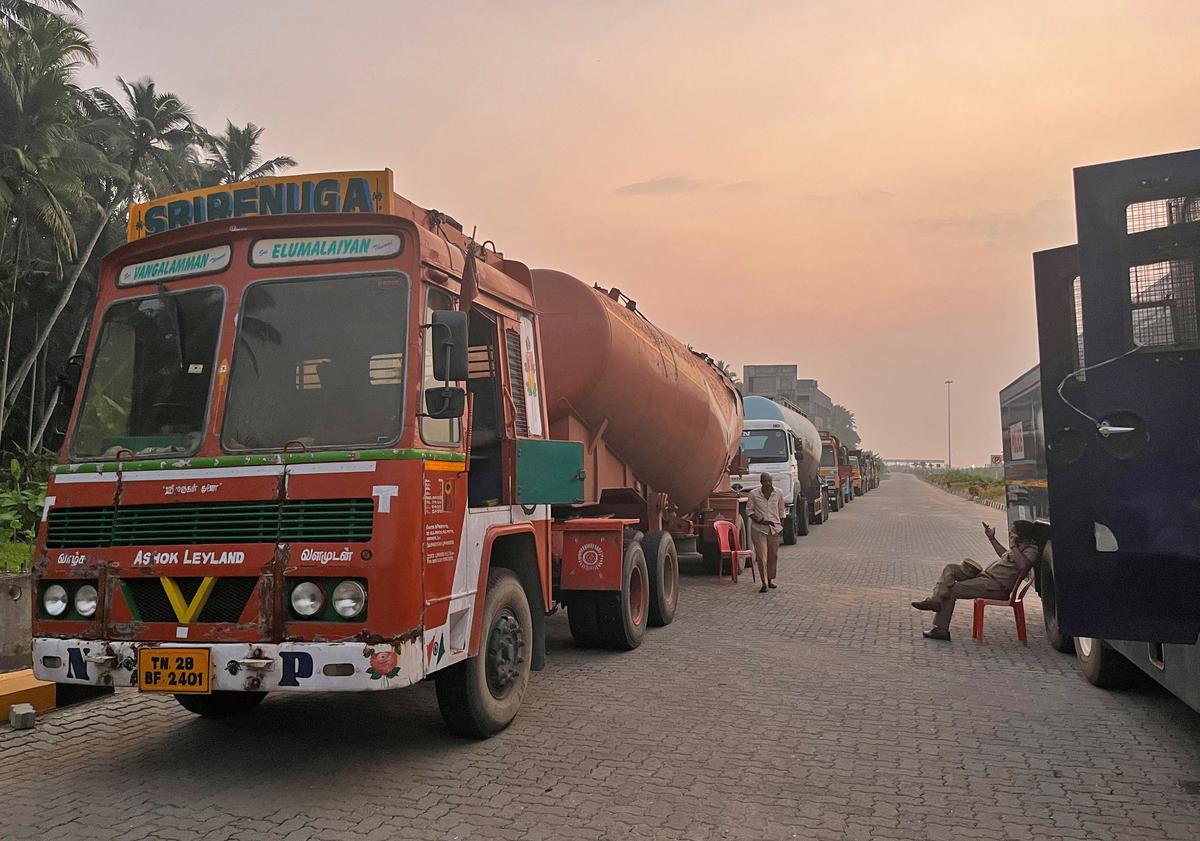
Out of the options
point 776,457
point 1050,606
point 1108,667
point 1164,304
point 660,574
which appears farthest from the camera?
point 776,457

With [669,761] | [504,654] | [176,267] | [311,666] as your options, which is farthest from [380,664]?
[176,267]

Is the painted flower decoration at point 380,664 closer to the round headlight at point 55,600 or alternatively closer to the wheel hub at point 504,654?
the wheel hub at point 504,654

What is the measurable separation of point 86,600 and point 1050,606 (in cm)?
777

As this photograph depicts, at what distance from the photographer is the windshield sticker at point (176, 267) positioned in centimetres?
527

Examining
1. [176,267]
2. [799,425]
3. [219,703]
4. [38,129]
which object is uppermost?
[38,129]

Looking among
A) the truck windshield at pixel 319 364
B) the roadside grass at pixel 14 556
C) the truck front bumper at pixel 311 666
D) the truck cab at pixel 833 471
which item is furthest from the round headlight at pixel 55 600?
the truck cab at pixel 833 471

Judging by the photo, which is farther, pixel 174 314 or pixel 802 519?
pixel 802 519

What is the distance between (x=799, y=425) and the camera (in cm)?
2536

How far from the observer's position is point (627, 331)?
9.10 meters

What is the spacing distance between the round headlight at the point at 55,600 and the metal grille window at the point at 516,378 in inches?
113

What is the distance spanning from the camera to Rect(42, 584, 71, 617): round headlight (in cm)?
492

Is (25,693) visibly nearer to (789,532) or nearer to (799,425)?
(789,532)

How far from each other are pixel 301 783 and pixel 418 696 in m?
1.83

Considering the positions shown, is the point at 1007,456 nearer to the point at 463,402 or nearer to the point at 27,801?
the point at 463,402
